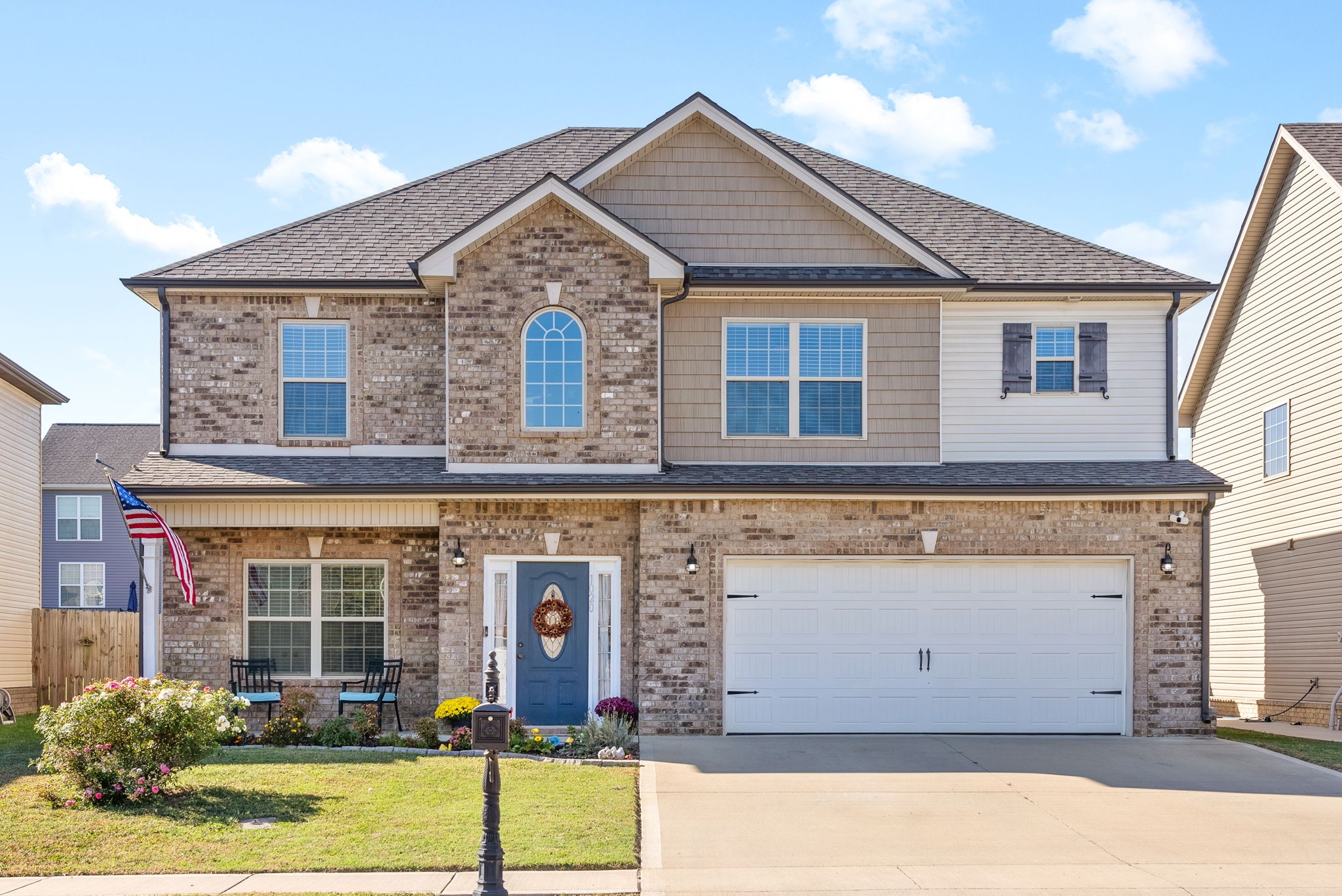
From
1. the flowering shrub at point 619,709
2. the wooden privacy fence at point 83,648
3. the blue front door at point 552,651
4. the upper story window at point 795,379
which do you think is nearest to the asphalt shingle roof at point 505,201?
the upper story window at point 795,379

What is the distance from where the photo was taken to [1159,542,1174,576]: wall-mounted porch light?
14789 mm

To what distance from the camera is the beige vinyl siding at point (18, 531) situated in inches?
807

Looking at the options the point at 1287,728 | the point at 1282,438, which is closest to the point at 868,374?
the point at 1287,728

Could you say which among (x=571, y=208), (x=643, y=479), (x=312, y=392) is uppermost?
(x=571, y=208)

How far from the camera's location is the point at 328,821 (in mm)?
9773

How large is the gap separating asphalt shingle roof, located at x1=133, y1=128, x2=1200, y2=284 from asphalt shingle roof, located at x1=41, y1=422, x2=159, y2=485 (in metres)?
21.9

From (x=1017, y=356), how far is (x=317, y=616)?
32.7 feet

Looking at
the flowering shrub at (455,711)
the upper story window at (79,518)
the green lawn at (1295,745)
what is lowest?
the green lawn at (1295,745)

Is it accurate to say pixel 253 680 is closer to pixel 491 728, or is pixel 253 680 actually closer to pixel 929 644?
pixel 491 728

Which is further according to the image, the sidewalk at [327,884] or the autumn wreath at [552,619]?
the autumn wreath at [552,619]

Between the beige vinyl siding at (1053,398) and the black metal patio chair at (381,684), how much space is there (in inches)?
307

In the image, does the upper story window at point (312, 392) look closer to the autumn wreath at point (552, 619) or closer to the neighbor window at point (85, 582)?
the autumn wreath at point (552, 619)

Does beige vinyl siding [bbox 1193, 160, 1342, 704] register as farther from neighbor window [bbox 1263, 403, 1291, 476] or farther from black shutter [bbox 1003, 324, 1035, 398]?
black shutter [bbox 1003, 324, 1035, 398]

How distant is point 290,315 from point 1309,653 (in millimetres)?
16140
